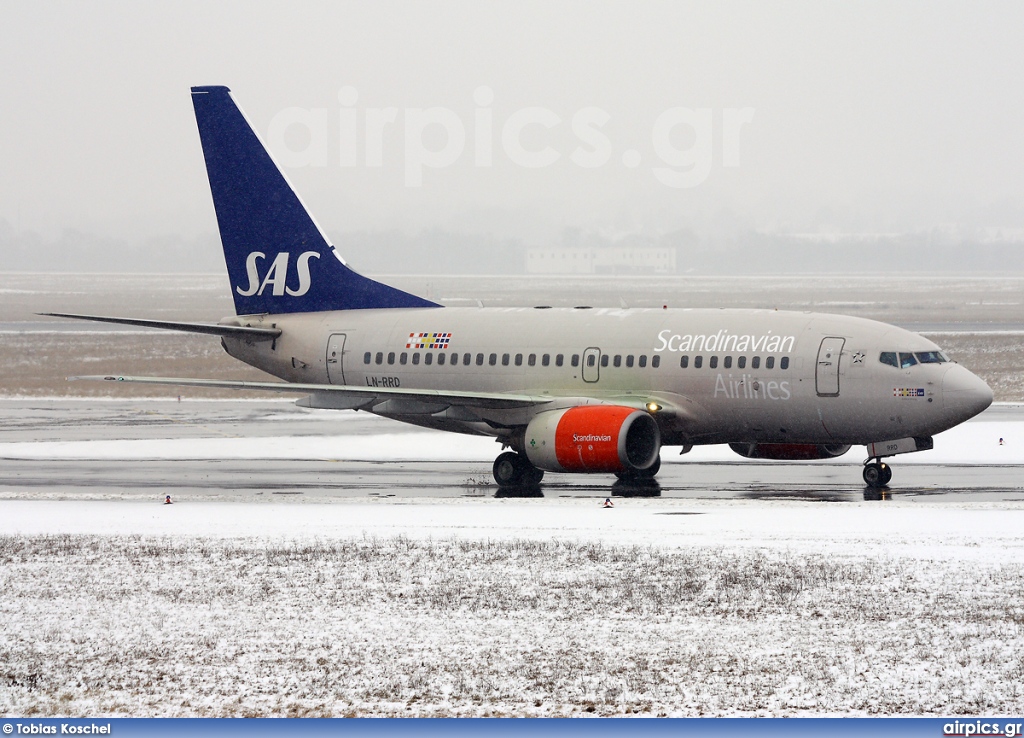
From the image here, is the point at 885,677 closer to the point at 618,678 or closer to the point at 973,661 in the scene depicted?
the point at 973,661

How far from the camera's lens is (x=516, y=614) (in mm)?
15875

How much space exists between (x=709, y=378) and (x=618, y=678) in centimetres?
1780

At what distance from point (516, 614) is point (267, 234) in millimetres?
22985

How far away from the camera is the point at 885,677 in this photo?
13086mm

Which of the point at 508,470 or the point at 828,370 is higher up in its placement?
the point at 828,370

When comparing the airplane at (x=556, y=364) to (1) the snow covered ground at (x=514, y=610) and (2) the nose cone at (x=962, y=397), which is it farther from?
(1) the snow covered ground at (x=514, y=610)

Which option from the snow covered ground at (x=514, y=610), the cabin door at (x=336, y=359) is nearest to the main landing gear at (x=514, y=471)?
the snow covered ground at (x=514, y=610)

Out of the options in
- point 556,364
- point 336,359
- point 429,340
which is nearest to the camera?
point 556,364

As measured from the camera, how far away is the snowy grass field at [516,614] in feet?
41.7

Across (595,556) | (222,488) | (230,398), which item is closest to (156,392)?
(230,398)

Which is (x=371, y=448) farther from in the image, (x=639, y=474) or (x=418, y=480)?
(x=639, y=474)

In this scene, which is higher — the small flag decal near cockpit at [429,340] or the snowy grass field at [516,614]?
the small flag decal near cockpit at [429,340]

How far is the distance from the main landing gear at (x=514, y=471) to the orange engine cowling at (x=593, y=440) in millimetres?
820

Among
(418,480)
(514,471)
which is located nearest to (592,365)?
(514,471)
